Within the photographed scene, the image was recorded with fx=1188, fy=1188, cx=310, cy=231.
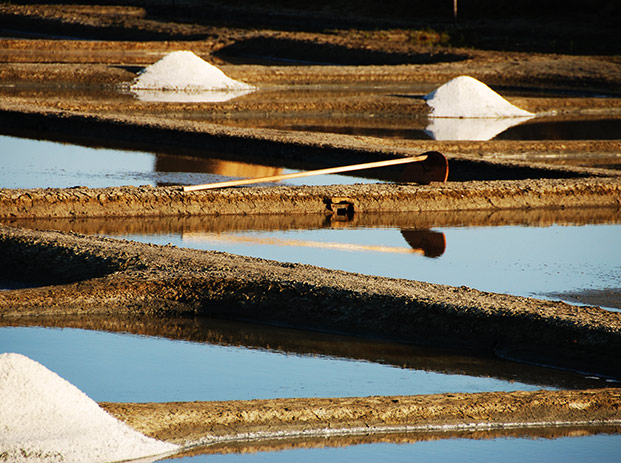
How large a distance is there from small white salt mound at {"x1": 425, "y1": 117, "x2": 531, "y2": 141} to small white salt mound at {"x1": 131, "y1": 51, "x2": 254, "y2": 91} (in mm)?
3225

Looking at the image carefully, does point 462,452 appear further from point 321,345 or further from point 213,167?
point 213,167

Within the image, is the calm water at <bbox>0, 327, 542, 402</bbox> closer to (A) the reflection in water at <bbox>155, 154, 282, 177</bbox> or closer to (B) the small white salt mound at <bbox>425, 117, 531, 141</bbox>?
(A) the reflection in water at <bbox>155, 154, 282, 177</bbox>

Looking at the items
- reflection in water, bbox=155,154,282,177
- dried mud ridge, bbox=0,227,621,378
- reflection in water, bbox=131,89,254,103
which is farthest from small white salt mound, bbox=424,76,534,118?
dried mud ridge, bbox=0,227,621,378

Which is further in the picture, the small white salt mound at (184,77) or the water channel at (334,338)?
the small white salt mound at (184,77)

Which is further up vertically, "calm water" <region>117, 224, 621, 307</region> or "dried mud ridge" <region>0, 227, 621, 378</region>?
"dried mud ridge" <region>0, 227, 621, 378</region>

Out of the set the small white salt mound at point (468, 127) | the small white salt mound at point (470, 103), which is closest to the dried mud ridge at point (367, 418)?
the small white salt mound at point (468, 127)

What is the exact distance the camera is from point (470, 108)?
42.7ft

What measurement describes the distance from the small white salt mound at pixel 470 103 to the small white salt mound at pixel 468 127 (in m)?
0.16

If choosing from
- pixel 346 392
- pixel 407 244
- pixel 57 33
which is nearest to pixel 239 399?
pixel 346 392

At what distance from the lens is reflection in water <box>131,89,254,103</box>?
1328cm

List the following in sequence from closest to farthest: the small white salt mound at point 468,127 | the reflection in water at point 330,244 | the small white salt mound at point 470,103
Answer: the reflection in water at point 330,244 < the small white salt mound at point 468,127 < the small white salt mound at point 470,103

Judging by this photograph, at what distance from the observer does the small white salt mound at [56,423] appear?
271 cm

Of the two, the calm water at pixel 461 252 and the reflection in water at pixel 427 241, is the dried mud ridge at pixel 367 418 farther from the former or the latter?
the reflection in water at pixel 427 241

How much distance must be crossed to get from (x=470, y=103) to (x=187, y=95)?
3.41m
